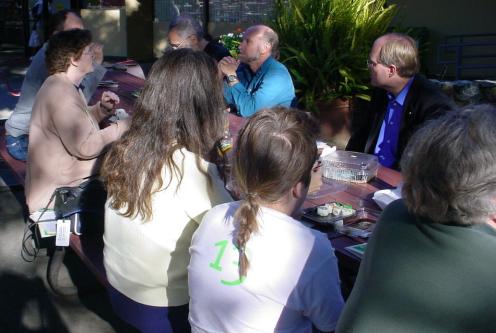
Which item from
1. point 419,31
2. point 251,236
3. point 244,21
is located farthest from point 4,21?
point 251,236

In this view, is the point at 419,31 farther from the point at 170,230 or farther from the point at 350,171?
the point at 170,230

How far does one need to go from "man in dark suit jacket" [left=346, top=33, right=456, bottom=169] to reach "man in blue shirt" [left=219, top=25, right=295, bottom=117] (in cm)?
74

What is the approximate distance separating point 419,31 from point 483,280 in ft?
28.0

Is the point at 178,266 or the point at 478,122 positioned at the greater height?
the point at 478,122

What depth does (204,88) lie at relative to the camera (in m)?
2.35

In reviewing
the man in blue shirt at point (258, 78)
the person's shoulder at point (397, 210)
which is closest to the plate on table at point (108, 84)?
the man in blue shirt at point (258, 78)

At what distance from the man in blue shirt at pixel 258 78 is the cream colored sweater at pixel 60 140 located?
45.7 inches

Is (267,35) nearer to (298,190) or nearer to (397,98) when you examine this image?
(397,98)

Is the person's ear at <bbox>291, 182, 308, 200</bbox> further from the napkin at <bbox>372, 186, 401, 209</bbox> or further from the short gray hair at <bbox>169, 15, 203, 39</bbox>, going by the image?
the short gray hair at <bbox>169, 15, 203, 39</bbox>

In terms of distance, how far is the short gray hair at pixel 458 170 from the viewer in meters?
1.47

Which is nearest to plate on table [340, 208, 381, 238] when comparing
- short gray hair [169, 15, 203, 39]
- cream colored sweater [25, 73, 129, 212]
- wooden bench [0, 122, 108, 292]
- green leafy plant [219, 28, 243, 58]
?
wooden bench [0, 122, 108, 292]

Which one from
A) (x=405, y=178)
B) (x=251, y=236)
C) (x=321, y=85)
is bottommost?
(x=321, y=85)

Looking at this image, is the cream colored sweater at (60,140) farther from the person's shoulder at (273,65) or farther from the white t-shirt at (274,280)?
the white t-shirt at (274,280)

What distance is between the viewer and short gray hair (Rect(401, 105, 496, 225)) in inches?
57.8
